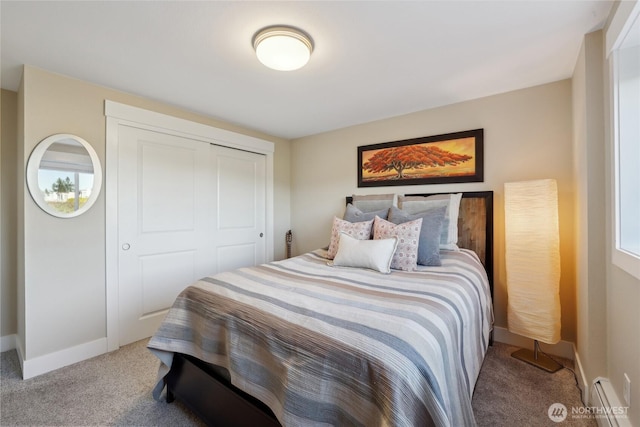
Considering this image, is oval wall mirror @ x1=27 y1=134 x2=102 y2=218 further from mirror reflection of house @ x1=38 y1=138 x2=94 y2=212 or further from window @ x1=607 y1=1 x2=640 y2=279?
window @ x1=607 y1=1 x2=640 y2=279

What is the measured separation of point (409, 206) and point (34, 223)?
3.07 metres

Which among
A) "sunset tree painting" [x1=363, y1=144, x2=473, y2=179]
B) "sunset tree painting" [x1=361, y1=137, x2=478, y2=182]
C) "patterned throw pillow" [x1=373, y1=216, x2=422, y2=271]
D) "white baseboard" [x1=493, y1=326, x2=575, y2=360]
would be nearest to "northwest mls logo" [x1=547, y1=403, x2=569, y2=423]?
"white baseboard" [x1=493, y1=326, x2=575, y2=360]

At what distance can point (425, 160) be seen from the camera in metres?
2.85

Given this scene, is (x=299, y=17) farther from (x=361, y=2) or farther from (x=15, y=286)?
(x=15, y=286)

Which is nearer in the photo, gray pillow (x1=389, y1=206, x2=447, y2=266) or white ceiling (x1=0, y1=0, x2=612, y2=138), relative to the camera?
white ceiling (x1=0, y1=0, x2=612, y2=138)

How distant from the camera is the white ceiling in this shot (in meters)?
1.45

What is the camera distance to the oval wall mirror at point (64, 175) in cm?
202

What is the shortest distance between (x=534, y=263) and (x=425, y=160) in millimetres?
1344

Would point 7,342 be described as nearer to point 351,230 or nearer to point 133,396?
point 133,396

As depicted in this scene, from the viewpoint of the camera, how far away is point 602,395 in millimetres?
1438

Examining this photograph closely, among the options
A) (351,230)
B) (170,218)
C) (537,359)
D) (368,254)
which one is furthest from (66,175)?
(537,359)

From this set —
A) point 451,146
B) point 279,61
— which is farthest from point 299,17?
point 451,146

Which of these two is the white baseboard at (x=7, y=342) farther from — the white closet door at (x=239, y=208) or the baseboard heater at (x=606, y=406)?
the baseboard heater at (x=606, y=406)

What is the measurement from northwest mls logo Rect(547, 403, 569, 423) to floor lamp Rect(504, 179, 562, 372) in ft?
1.41
